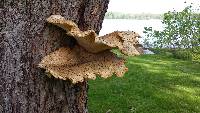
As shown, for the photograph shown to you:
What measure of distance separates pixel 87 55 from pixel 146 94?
1084 cm

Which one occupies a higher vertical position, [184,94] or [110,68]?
[110,68]

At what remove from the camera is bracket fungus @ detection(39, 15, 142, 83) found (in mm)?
2129

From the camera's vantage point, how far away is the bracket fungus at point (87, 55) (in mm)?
2129

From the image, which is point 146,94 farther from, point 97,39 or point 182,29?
point 182,29

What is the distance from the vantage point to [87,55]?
234 centimetres

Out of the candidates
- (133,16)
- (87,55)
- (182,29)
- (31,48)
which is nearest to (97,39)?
(87,55)

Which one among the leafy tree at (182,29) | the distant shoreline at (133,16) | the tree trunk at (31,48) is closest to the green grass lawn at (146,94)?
the tree trunk at (31,48)

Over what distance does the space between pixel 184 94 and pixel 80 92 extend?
444 inches

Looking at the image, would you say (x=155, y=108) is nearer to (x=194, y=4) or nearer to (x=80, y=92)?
(x=80, y=92)

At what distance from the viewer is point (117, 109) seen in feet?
34.7

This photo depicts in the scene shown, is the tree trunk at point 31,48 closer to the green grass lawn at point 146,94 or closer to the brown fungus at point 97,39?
the brown fungus at point 97,39

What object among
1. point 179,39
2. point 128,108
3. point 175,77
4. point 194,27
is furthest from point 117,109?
point 179,39

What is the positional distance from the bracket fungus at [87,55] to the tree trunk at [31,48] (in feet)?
0.26

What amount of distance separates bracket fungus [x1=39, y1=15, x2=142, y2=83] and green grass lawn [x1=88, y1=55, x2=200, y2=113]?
6.38 metres
